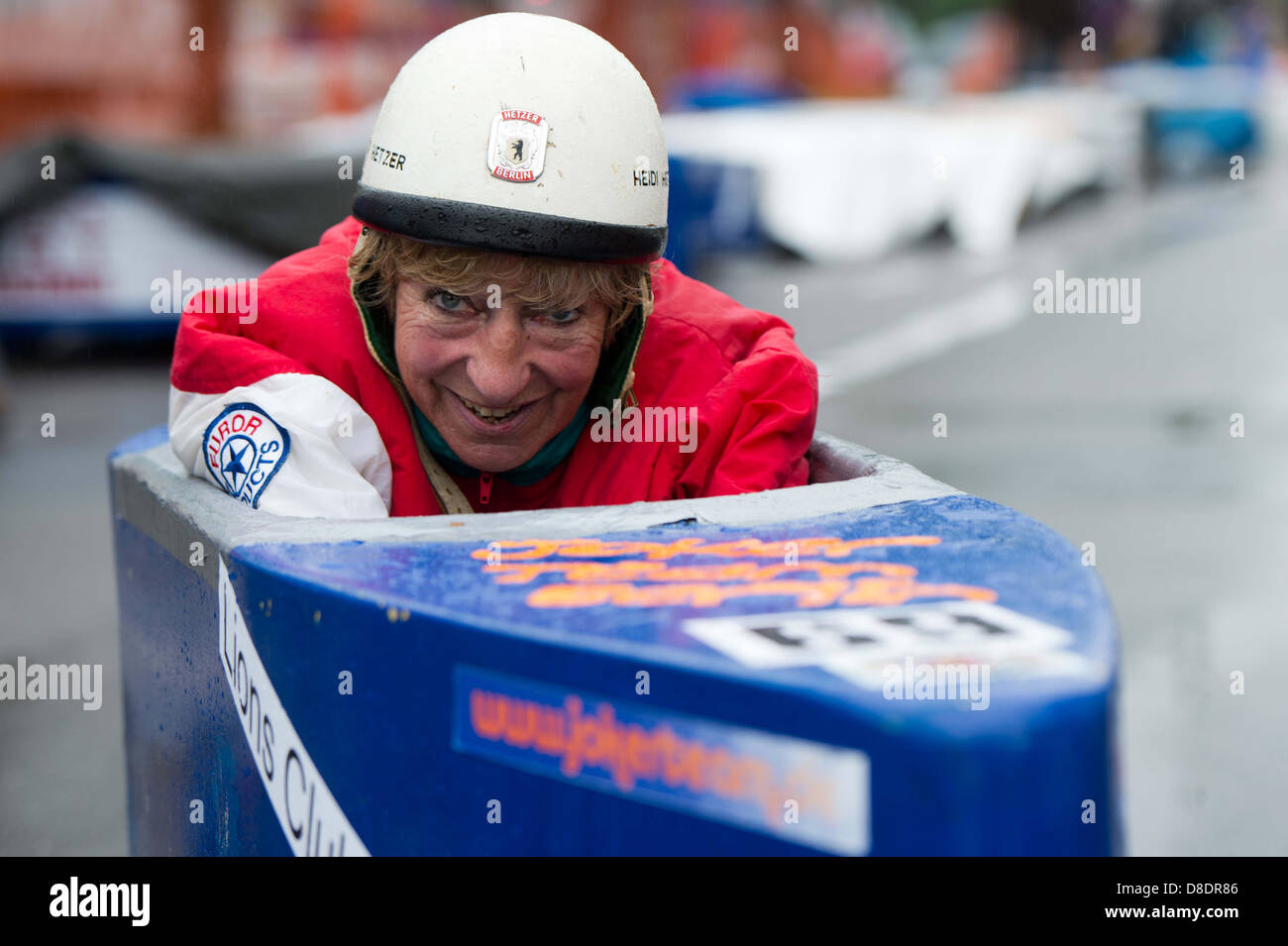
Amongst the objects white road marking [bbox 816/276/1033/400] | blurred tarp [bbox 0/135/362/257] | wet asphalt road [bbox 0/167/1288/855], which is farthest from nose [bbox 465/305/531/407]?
blurred tarp [bbox 0/135/362/257]

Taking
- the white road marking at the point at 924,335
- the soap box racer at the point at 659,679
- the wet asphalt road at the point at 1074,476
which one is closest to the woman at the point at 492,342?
the soap box racer at the point at 659,679

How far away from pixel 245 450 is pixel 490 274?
425 mm

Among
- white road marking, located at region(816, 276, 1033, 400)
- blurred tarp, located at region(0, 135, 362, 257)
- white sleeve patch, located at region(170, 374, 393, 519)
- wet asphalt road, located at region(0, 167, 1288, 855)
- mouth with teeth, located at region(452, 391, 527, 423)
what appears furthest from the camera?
blurred tarp, located at region(0, 135, 362, 257)

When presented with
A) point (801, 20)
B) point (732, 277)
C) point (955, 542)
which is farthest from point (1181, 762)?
point (801, 20)

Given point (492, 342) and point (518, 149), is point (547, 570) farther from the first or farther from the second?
point (518, 149)

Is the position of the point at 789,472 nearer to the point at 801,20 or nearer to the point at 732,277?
the point at 732,277

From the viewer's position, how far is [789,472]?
9.16ft

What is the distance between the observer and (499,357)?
8.38 feet

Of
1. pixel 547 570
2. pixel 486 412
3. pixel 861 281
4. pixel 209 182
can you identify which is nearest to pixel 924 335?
pixel 861 281

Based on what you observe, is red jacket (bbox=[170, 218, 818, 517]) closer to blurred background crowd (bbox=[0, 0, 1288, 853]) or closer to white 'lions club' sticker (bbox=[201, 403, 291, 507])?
white 'lions club' sticker (bbox=[201, 403, 291, 507])

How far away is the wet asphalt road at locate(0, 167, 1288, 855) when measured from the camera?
4426mm

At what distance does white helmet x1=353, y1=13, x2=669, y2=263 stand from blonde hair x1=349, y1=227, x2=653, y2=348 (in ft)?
0.13

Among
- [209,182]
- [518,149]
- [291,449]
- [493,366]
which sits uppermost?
[209,182]
